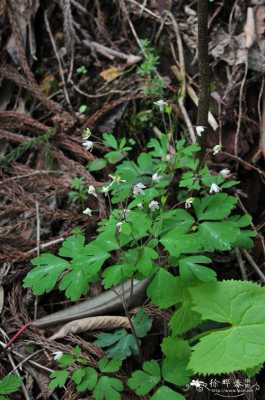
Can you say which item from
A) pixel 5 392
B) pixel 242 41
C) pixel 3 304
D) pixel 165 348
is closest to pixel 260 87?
pixel 242 41

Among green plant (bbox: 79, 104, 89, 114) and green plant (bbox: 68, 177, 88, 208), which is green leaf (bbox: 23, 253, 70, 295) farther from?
green plant (bbox: 79, 104, 89, 114)

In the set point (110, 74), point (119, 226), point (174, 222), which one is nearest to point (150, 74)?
point (110, 74)

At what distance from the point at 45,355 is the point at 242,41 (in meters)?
2.13

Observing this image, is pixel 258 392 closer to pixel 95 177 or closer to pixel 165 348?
pixel 165 348

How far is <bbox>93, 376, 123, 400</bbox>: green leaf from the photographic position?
1883 millimetres

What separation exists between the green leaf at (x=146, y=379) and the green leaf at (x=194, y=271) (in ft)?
1.28

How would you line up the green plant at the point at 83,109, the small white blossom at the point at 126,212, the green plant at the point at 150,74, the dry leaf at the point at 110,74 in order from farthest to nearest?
the dry leaf at the point at 110,74
the green plant at the point at 83,109
the green plant at the point at 150,74
the small white blossom at the point at 126,212

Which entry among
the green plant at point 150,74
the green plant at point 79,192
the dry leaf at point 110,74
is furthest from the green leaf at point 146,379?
the dry leaf at point 110,74

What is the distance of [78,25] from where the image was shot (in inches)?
129

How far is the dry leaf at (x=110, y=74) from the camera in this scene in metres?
3.11

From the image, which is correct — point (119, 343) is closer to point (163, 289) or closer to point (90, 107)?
point (163, 289)

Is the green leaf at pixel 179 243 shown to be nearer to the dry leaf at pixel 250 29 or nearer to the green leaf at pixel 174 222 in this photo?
the green leaf at pixel 174 222

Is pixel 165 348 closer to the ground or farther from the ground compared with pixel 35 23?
closer to the ground

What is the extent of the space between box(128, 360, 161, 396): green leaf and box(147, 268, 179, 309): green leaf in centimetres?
29
